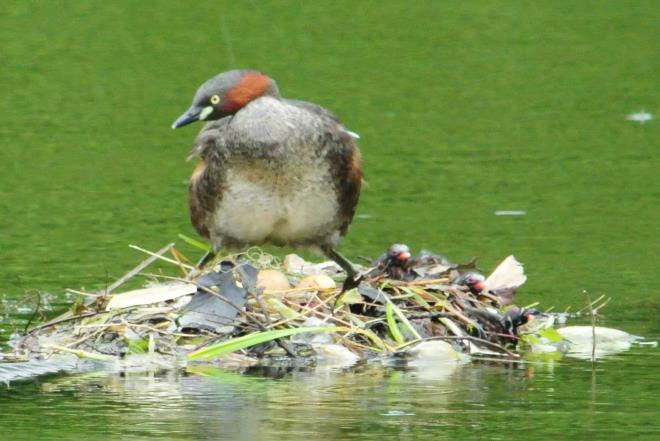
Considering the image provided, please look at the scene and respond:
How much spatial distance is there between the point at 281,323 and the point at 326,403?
1.37 metres

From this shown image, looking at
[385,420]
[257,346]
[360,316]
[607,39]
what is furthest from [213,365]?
[607,39]

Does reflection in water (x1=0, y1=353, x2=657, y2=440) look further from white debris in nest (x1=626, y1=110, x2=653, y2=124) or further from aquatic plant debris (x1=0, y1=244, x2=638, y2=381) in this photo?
white debris in nest (x1=626, y1=110, x2=653, y2=124)

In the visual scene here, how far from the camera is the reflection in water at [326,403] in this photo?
7590 mm

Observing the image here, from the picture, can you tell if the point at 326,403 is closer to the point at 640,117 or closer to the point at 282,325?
the point at 282,325

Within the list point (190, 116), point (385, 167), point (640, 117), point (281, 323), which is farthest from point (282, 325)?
point (640, 117)

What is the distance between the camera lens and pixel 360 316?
978cm

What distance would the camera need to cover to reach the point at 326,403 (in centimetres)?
811

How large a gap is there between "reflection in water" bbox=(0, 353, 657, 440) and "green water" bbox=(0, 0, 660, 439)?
21mm

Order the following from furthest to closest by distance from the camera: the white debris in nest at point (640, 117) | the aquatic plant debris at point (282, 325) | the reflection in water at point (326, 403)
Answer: the white debris in nest at point (640, 117), the aquatic plant debris at point (282, 325), the reflection in water at point (326, 403)

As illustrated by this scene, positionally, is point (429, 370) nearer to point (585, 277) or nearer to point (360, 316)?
point (360, 316)

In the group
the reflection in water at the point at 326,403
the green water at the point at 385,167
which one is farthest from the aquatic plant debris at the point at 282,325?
the green water at the point at 385,167

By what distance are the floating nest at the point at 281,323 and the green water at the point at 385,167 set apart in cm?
41

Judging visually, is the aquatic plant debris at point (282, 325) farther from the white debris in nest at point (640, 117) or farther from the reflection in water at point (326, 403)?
the white debris in nest at point (640, 117)

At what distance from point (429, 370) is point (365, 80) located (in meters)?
9.57
